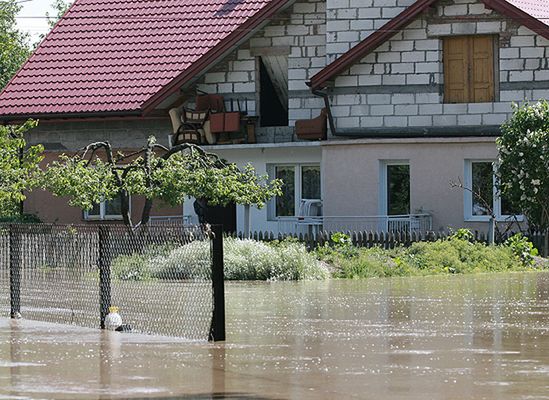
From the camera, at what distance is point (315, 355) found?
46.4 ft

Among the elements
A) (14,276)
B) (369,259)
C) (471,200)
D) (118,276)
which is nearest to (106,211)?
(471,200)

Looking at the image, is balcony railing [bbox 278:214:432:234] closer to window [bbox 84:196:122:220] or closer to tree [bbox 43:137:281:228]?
tree [bbox 43:137:281:228]

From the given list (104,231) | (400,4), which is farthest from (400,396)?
(400,4)

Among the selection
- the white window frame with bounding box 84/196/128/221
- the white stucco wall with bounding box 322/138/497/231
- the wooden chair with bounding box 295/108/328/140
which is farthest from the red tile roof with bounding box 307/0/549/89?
the white window frame with bounding box 84/196/128/221

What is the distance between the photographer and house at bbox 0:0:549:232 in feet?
113

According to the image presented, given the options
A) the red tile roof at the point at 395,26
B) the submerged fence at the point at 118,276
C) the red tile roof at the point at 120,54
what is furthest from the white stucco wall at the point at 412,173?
the submerged fence at the point at 118,276

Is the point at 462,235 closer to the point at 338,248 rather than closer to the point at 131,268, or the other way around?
the point at 338,248

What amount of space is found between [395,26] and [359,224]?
501cm

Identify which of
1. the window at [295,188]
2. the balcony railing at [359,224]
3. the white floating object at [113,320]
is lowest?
the white floating object at [113,320]

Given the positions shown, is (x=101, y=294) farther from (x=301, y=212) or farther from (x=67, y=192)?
(x=301, y=212)

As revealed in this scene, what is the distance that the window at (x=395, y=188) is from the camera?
3559cm

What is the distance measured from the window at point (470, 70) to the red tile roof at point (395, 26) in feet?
3.21

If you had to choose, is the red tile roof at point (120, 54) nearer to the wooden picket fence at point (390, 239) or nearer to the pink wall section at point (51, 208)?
the pink wall section at point (51, 208)

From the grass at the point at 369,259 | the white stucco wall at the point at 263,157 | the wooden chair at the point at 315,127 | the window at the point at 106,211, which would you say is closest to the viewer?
the grass at the point at 369,259
